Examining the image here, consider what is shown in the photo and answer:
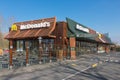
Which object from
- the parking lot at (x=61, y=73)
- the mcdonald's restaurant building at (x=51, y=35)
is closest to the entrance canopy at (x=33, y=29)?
the mcdonald's restaurant building at (x=51, y=35)

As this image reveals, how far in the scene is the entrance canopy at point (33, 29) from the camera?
3045 cm

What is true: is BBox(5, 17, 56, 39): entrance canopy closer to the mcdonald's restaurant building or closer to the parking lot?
the mcdonald's restaurant building

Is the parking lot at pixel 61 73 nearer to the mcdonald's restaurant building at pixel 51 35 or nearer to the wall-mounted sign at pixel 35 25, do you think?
the mcdonald's restaurant building at pixel 51 35

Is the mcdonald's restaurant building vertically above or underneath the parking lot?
above

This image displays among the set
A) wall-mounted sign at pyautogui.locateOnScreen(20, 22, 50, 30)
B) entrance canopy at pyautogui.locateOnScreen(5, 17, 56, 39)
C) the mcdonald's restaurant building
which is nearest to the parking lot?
the mcdonald's restaurant building

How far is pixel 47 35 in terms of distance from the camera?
29141 mm

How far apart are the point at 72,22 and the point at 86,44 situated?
1175 centimetres

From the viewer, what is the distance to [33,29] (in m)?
33.1

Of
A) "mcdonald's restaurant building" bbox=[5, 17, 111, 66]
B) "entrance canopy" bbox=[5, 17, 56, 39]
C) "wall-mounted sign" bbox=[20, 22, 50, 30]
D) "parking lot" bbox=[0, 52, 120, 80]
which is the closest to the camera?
"parking lot" bbox=[0, 52, 120, 80]

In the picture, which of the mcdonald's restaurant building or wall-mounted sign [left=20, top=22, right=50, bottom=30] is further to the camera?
wall-mounted sign [left=20, top=22, right=50, bottom=30]

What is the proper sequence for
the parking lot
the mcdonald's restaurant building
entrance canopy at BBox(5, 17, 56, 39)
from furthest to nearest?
entrance canopy at BBox(5, 17, 56, 39), the mcdonald's restaurant building, the parking lot

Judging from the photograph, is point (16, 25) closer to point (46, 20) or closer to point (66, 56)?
point (46, 20)

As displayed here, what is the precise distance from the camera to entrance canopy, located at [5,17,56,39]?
30453 millimetres

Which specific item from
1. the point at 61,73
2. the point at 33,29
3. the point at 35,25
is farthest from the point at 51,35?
the point at 61,73
